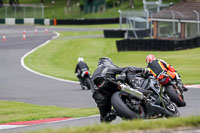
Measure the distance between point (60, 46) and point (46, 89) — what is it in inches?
835

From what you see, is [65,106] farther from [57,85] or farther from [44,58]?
[44,58]

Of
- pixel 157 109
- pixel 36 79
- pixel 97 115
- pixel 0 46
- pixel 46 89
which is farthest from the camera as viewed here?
pixel 0 46

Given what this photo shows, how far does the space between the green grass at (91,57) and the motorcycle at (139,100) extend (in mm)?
10979

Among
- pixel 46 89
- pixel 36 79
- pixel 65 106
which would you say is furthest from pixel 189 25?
pixel 65 106

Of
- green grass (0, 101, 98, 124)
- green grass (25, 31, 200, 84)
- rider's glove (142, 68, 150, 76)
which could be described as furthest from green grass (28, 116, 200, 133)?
green grass (25, 31, 200, 84)

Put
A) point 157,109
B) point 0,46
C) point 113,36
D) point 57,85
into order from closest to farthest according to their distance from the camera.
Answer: point 157,109 → point 57,85 → point 0,46 → point 113,36

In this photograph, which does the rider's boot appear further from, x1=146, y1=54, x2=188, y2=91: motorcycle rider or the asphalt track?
x1=146, y1=54, x2=188, y2=91: motorcycle rider

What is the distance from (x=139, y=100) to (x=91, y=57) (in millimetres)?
26631

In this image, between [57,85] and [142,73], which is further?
[57,85]

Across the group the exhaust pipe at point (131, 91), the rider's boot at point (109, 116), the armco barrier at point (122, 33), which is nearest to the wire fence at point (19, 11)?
the armco barrier at point (122, 33)

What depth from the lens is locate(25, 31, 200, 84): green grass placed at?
27013 mm

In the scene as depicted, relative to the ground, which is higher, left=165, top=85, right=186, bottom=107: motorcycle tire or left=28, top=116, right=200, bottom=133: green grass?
left=28, top=116, right=200, bottom=133: green grass

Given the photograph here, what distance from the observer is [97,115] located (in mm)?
11648

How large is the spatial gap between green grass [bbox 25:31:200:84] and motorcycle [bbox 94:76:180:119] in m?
11.0
